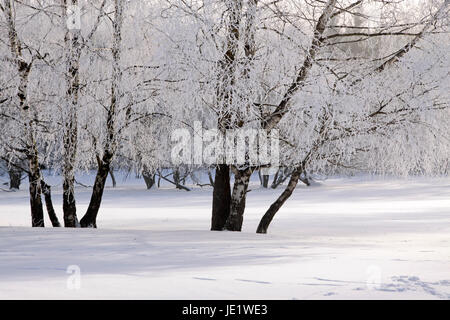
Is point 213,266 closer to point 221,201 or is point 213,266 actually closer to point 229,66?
point 229,66

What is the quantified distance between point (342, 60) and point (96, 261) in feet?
18.3

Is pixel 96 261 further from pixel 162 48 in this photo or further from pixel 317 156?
pixel 317 156

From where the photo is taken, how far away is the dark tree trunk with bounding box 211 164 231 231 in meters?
11.9

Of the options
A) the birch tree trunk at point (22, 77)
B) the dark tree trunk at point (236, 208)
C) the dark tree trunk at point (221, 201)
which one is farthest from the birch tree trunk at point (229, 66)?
the birch tree trunk at point (22, 77)

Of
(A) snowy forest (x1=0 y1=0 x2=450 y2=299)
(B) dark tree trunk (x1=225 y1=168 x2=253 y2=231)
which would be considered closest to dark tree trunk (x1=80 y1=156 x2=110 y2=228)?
(A) snowy forest (x1=0 y1=0 x2=450 y2=299)

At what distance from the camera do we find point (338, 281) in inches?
213

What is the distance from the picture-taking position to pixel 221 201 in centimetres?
1206

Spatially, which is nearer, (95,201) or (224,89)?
(224,89)

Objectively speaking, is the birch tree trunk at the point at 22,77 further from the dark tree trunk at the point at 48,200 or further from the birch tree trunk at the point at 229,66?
the birch tree trunk at the point at 229,66

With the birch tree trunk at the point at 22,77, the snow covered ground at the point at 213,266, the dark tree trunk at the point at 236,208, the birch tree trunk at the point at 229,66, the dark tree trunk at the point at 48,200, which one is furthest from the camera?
the dark tree trunk at the point at 48,200

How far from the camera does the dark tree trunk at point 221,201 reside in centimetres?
1192

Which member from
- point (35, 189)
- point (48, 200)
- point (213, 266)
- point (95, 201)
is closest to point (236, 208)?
point (95, 201)

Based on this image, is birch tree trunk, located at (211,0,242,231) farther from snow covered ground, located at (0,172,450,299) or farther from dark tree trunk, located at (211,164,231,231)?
dark tree trunk, located at (211,164,231,231)
